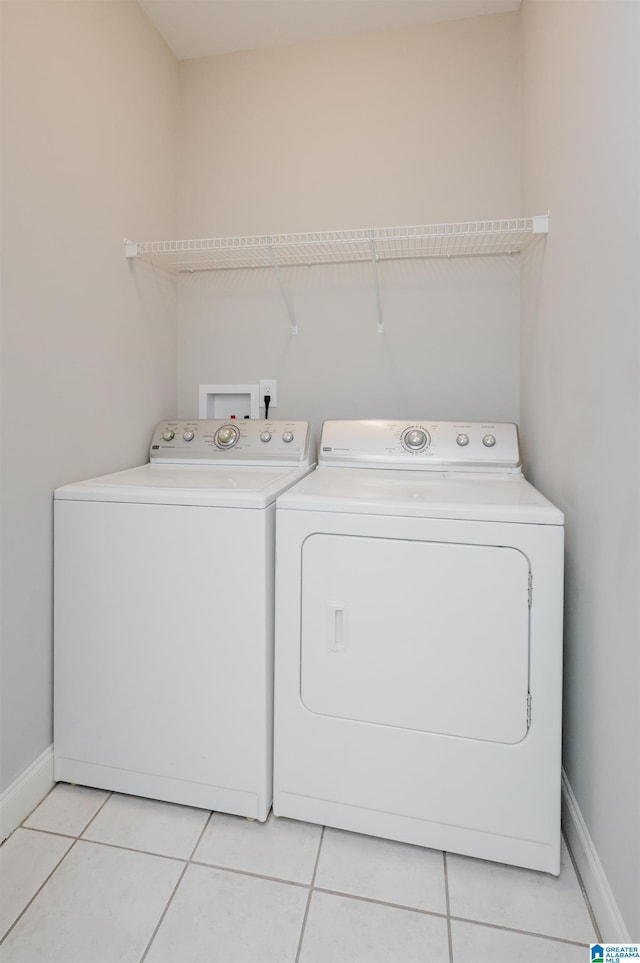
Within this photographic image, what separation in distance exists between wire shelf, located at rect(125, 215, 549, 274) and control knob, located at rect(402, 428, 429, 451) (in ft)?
2.22

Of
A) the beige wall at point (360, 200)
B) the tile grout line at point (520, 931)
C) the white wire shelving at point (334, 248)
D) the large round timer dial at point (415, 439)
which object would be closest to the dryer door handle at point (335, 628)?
the tile grout line at point (520, 931)

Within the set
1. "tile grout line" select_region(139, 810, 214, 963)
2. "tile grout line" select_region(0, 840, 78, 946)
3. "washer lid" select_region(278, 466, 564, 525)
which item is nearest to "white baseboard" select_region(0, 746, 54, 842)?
"tile grout line" select_region(0, 840, 78, 946)

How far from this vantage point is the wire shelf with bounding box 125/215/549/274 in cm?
192

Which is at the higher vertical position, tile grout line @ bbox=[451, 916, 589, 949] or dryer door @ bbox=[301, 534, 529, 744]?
dryer door @ bbox=[301, 534, 529, 744]

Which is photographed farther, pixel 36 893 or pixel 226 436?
pixel 226 436

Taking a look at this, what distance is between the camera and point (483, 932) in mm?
1057

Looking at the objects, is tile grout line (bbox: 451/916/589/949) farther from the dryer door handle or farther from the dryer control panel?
the dryer control panel

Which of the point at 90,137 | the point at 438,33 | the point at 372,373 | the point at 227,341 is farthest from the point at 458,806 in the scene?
the point at 438,33

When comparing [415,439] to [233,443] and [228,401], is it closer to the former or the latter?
[233,443]

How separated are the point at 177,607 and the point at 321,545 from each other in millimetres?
444

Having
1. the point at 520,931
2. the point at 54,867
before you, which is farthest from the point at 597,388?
the point at 54,867

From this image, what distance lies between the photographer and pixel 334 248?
2.08 meters

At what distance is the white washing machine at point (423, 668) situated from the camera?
117 cm

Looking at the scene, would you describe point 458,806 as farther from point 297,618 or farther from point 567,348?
point 567,348
